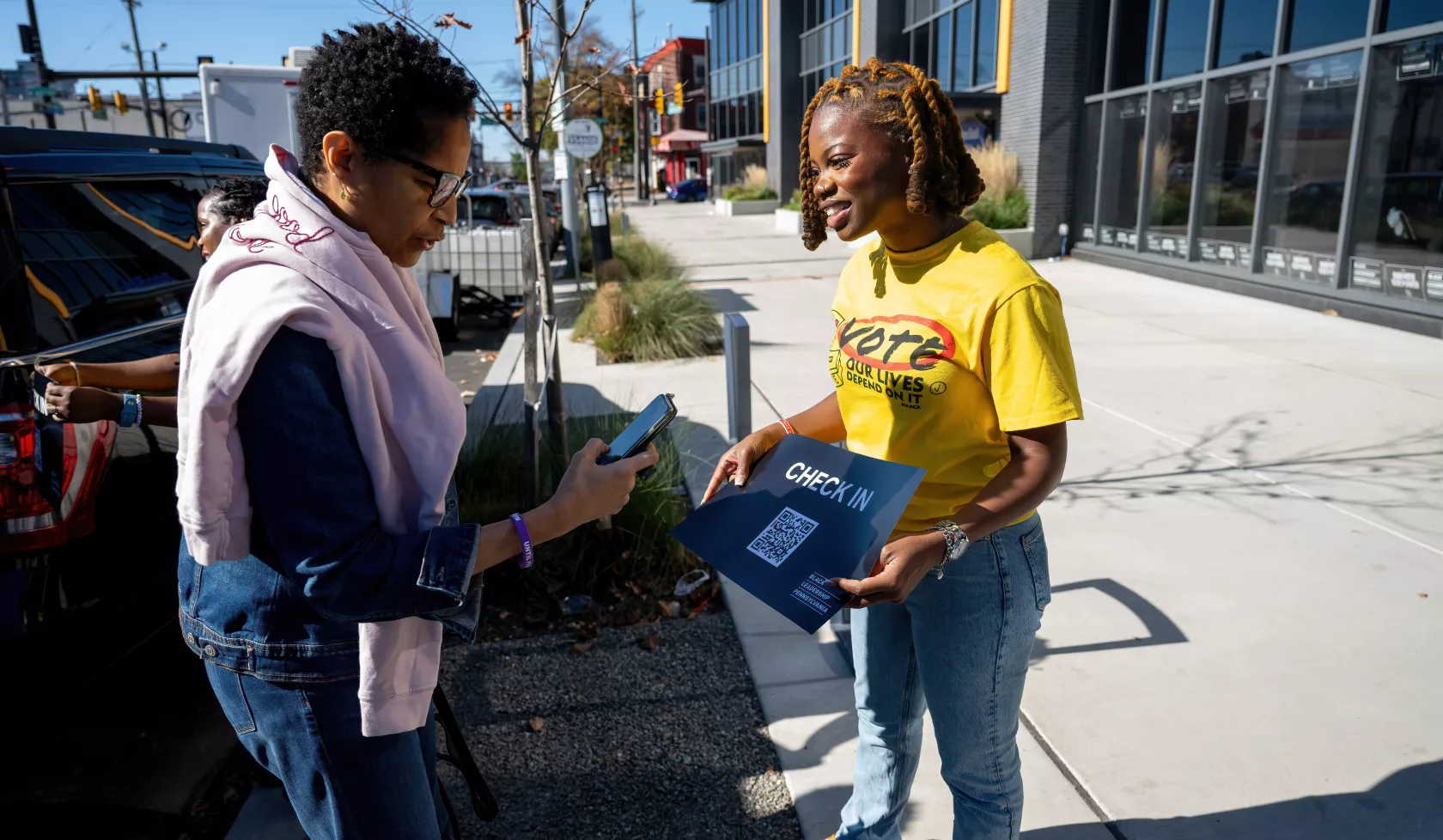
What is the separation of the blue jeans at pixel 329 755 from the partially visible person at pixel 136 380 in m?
1.16

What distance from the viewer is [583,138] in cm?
1373

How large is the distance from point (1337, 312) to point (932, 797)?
988 cm

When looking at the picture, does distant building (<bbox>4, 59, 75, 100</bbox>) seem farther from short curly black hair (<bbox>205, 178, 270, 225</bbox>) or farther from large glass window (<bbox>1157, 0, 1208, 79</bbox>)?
short curly black hair (<bbox>205, 178, 270, 225</bbox>)

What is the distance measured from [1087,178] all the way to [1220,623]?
13.9 m

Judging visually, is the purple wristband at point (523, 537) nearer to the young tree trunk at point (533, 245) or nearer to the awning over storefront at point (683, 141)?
the young tree trunk at point (533, 245)

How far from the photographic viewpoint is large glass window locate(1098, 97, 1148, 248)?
14.6 metres

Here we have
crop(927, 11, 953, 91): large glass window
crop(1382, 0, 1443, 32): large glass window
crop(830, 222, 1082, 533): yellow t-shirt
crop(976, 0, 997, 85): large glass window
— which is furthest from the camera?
crop(927, 11, 953, 91): large glass window

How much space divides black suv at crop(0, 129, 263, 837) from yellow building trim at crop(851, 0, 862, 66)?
72.1 feet

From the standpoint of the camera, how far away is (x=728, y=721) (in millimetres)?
3217

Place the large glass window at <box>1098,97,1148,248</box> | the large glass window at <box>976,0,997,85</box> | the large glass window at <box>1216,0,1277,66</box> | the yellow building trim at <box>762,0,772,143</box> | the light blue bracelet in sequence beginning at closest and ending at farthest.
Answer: the light blue bracelet → the large glass window at <box>1216,0,1277,66</box> → the large glass window at <box>1098,97,1148,248</box> → the large glass window at <box>976,0,997,85</box> → the yellow building trim at <box>762,0,772,143</box>

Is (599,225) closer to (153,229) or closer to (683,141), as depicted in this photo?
(153,229)

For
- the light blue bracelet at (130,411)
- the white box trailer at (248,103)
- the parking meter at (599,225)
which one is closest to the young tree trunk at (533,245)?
the light blue bracelet at (130,411)

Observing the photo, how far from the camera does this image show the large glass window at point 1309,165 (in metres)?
10.6

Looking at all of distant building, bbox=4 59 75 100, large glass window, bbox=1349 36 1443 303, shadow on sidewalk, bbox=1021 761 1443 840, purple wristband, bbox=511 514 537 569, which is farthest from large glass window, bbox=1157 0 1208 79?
distant building, bbox=4 59 75 100
